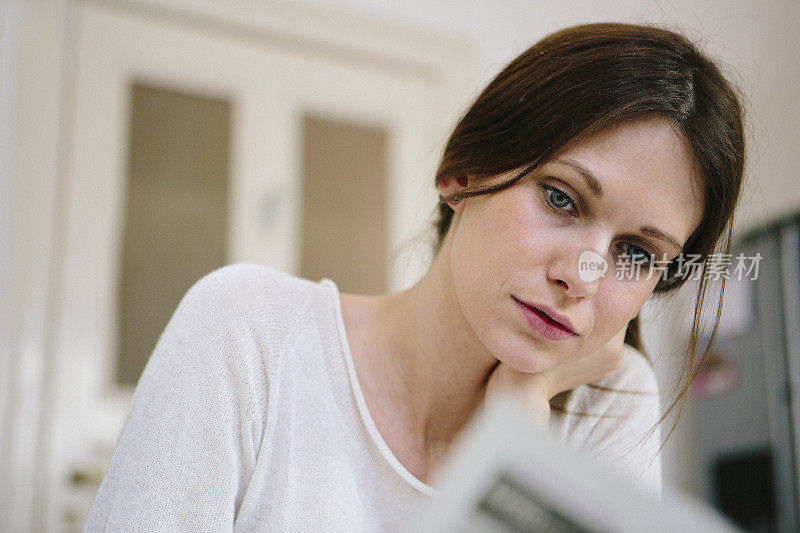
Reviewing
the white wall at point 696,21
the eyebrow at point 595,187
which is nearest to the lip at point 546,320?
the eyebrow at point 595,187

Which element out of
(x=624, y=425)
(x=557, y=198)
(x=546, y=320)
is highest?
(x=557, y=198)

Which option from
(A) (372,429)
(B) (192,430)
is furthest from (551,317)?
(B) (192,430)

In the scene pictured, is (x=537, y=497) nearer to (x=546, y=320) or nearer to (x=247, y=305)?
(x=546, y=320)

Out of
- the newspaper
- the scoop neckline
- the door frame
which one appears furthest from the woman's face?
the door frame

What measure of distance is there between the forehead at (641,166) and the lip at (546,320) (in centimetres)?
11

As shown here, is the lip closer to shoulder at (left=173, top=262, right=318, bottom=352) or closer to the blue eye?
the blue eye

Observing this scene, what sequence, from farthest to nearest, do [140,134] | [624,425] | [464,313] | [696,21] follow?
[140,134]
[696,21]
[624,425]
[464,313]

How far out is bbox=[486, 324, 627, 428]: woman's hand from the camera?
33.5 inches

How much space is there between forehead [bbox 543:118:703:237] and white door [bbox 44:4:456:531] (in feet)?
3.13

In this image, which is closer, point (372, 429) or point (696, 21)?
point (372, 429)

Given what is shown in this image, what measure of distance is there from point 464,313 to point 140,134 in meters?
1.35

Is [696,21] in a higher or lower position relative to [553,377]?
higher

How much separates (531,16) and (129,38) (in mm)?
1122

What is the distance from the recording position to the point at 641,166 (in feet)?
2.35
